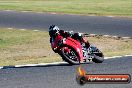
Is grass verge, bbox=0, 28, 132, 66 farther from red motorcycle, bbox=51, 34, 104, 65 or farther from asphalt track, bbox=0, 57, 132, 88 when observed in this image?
asphalt track, bbox=0, 57, 132, 88

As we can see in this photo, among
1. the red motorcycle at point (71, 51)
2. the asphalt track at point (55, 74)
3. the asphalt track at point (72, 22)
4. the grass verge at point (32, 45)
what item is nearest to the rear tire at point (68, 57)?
the red motorcycle at point (71, 51)

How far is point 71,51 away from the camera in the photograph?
13.7 meters

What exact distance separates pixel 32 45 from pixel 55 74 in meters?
8.82

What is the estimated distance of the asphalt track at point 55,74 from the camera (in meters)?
10.7

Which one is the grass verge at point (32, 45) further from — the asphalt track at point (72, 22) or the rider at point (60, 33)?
the rider at point (60, 33)

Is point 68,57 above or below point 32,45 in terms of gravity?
above

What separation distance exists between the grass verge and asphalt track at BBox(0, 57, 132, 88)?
136 inches

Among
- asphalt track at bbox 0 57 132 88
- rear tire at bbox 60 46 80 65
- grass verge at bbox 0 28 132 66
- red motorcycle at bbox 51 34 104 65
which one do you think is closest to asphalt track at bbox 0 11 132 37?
grass verge at bbox 0 28 132 66

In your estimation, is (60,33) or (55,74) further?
(60,33)

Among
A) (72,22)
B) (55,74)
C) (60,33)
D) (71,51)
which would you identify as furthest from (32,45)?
(55,74)

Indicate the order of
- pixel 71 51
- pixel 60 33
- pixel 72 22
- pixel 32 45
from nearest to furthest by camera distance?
pixel 71 51, pixel 60 33, pixel 32 45, pixel 72 22

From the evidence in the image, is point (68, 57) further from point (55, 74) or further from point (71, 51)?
point (55, 74)

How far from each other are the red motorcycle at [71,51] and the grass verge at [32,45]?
284 centimetres

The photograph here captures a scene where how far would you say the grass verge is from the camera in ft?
57.7
